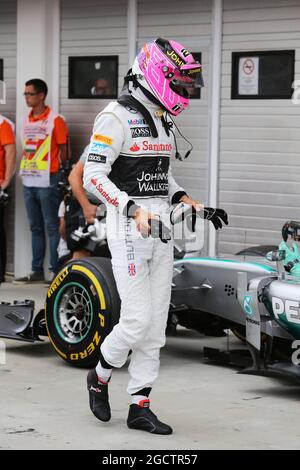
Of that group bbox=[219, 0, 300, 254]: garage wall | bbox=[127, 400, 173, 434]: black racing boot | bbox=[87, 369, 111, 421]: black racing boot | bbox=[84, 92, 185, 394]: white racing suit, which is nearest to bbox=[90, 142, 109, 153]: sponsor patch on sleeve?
bbox=[84, 92, 185, 394]: white racing suit

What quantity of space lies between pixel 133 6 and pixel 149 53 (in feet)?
A: 18.8

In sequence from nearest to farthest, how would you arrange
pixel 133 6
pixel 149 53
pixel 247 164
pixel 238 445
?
1. pixel 238 445
2. pixel 149 53
3. pixel 247 164
4. pixel 133 6

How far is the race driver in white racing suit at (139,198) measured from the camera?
5.92 m

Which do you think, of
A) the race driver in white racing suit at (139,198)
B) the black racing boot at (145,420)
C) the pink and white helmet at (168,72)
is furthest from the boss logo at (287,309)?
the pink and white helmet at (168,72)

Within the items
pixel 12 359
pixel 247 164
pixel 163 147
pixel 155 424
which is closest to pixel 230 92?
pixel 247 164

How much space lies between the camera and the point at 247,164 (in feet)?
35.3

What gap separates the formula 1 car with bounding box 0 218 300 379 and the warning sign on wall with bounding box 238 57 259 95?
2.91 m

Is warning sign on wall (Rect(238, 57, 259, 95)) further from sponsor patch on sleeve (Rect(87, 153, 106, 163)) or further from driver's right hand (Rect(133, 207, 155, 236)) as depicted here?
driver's right hand (Rect(133, 207, 155, 236))

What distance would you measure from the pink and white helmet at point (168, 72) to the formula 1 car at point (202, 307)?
1493 millimetres

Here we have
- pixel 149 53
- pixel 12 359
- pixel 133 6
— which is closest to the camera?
pixel 149 53

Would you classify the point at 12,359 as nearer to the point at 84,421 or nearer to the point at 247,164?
the point at 84,421

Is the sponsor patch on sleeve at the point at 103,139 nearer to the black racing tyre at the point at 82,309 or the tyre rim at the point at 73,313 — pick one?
the black racing tyre at the point at 82,309

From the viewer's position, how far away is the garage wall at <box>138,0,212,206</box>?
11047mm

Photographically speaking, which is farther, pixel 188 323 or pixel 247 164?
pixel 247 164
